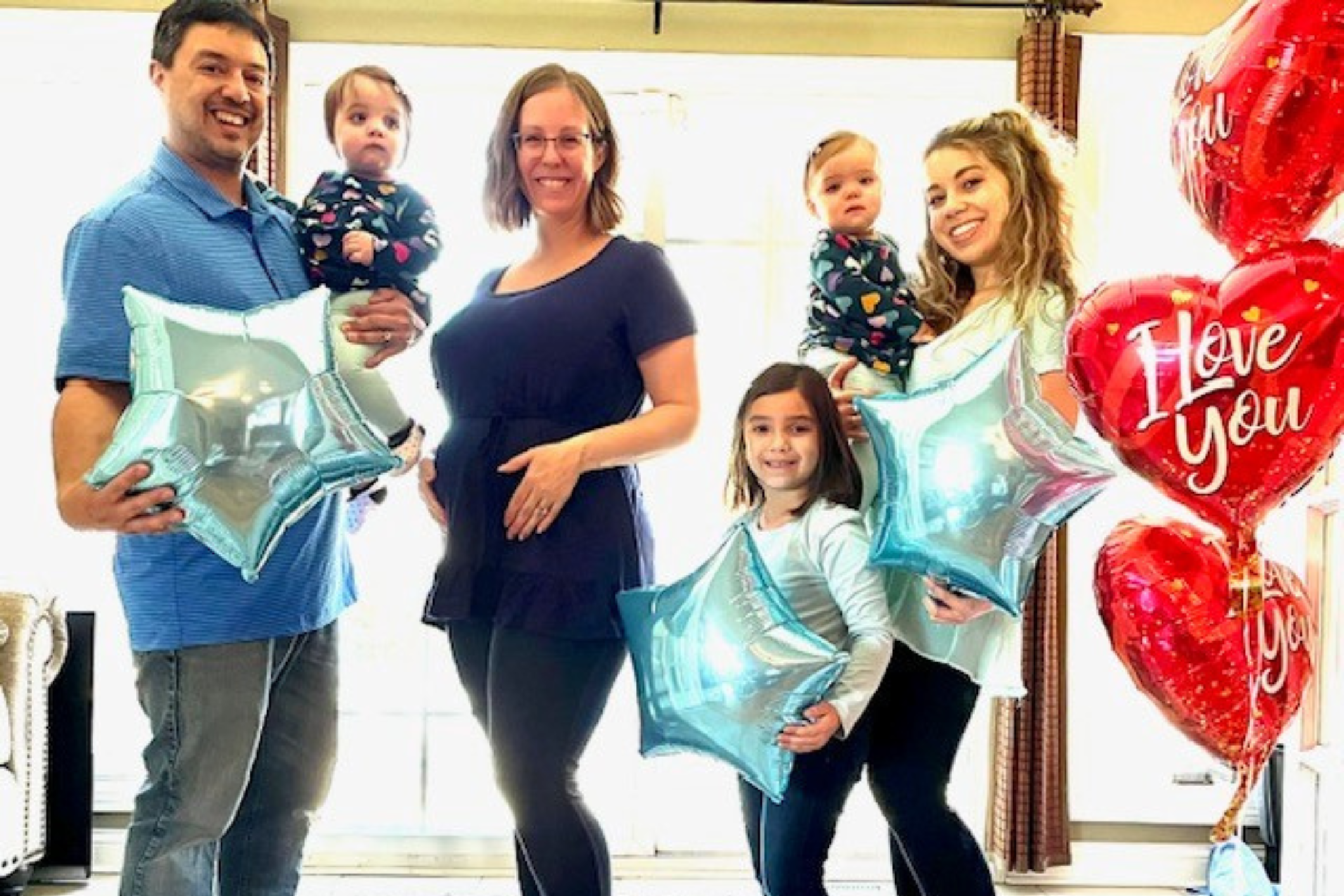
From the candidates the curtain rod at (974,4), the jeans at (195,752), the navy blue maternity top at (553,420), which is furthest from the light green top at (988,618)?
the curtain rod at (974,4)

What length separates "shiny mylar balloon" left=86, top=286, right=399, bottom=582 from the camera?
154 centimetres

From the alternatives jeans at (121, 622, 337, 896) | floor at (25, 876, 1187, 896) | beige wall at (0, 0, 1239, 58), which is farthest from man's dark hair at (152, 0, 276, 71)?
floor at (25, 876, 1187, 896)

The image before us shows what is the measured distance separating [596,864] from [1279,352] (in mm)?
1054

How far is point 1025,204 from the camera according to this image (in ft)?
5.95

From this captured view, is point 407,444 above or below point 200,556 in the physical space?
above

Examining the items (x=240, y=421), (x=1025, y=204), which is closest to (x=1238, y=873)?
(x=1025, y=204)

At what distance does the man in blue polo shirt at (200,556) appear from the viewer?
1.60 meters

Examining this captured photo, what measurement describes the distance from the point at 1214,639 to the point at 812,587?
0.52 meters

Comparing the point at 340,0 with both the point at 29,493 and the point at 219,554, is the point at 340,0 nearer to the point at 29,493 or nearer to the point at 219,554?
the point at 29,493

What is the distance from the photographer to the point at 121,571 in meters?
1.70

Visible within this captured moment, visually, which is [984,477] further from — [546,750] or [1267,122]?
[546,750]

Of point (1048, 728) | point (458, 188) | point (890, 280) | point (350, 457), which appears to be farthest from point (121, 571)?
point (1048, 728)

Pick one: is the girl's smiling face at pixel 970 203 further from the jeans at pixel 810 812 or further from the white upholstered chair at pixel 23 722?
the white upholstered chair at pixel 23 722

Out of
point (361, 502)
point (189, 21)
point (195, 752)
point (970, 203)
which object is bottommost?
point (195, 752)
